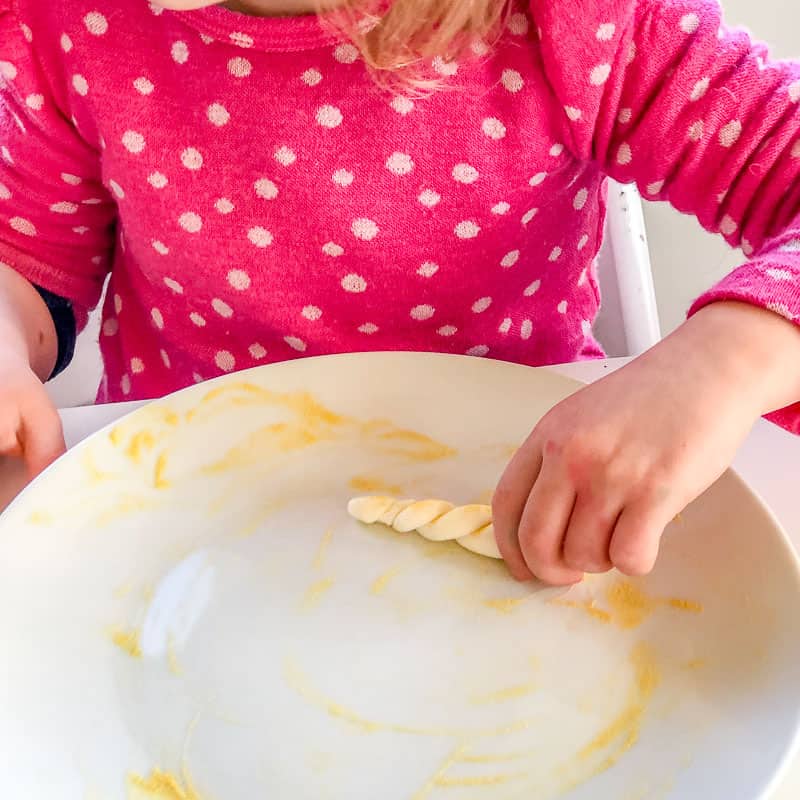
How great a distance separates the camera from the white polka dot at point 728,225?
1.75 feet

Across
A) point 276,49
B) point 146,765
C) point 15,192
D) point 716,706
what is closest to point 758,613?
point 716,706

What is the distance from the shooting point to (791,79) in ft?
1.60

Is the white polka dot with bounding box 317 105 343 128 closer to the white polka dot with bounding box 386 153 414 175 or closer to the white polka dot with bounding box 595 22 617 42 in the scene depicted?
the white polka dot with bounding box 386 153 414 175

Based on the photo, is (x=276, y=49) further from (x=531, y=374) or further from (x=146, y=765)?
(x=146, y=765)

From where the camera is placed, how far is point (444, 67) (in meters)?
0.52

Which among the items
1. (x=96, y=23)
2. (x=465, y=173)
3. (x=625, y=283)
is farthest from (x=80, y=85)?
(x=625, y=283)

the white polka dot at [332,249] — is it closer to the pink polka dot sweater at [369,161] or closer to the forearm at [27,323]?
the pink polka dot sweater at [369,161]

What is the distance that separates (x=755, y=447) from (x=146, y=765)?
14.5 inches

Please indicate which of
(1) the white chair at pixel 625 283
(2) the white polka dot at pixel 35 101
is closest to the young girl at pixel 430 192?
(2) the white polka dot at pixel 35 101

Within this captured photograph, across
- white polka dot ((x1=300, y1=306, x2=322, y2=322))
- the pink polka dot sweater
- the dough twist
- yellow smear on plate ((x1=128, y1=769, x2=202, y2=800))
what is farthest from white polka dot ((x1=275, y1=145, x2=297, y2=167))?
yellow smear on plate ((x1=128, y1=769, x2=202, y2=800))

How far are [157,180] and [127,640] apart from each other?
291 mm

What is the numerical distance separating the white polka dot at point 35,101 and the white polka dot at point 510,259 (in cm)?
32

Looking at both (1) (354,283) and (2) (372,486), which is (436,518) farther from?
(1) (354,283)

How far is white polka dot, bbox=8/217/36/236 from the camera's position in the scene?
2.05 feet
